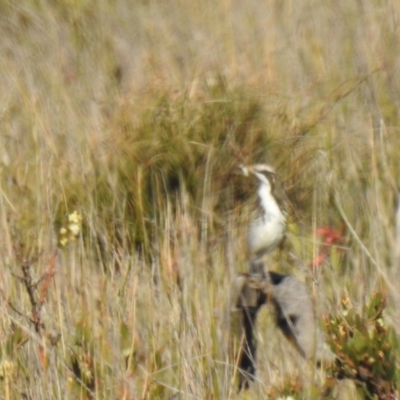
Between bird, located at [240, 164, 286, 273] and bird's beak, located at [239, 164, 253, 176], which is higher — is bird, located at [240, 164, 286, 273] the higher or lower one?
the lower one

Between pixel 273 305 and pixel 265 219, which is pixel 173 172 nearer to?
pixel 265 219

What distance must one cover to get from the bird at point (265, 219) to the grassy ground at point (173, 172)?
8 centimetres

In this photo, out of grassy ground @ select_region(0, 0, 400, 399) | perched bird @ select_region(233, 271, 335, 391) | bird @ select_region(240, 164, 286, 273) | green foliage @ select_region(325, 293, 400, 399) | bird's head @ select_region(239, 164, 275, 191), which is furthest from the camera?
bird's head @ select_region(239, 164, 275, 191)

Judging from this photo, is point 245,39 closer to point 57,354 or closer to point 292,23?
point 292,23

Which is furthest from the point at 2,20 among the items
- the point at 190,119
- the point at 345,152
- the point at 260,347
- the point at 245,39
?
the point at 260,347

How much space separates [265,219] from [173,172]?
0.67 m

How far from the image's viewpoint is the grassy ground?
2717 millimetres

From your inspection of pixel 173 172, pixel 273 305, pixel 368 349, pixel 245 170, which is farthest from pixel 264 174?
pixel 368 349

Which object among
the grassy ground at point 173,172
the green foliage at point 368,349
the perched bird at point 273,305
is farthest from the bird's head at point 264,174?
the green foliage at point 368,349

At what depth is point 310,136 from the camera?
4.40m

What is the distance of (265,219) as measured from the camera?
371cm

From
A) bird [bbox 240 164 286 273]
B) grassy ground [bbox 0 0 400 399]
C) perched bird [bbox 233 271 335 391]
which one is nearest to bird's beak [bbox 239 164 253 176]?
bird [bbox 240 164 286 273]

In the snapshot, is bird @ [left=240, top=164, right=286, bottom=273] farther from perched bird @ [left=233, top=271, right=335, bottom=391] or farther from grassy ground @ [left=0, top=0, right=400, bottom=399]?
perched bird @ [left=233, top=271, right=335, bottom=391]

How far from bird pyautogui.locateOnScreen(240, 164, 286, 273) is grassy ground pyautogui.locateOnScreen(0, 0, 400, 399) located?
8 cm
